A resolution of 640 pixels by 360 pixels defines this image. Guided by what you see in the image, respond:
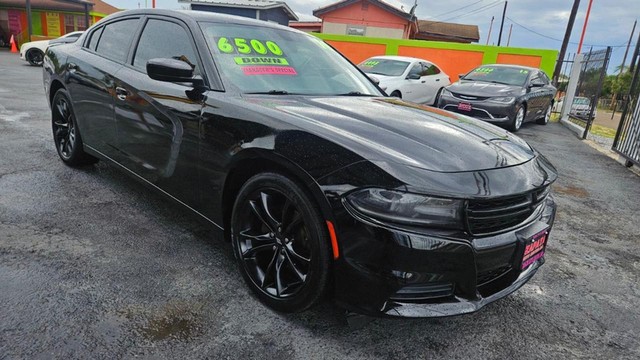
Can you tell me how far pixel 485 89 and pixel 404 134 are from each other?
25.0ft

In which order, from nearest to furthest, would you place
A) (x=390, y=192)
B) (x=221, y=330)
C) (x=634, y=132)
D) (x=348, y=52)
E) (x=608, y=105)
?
(x=390, y=192) → (x=221, y=330) → (x=634, y=132) → (x=348, y=52) → (x=608, y=105)

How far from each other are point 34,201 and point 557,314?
12.6ft

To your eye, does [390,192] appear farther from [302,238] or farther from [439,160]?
[302,238]

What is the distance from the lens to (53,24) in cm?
3017

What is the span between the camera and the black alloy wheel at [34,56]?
1595 centimetres

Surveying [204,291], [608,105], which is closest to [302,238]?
[204,291]

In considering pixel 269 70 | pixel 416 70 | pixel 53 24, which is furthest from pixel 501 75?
pixel 53 24

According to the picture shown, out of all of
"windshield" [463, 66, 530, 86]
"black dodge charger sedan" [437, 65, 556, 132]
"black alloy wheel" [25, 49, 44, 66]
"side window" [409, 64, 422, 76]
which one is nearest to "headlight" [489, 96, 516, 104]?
"black dodge charger sedan" [437, 65, 556, 132]

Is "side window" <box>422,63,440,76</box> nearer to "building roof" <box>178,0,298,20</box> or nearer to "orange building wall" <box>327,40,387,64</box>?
"orange building wall" <box>327,40,387,64</box>

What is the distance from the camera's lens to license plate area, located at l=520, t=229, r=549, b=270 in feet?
6.59

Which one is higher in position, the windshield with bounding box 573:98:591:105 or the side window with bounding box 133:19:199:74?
Result: the side window with bounding box 133:19:199:74

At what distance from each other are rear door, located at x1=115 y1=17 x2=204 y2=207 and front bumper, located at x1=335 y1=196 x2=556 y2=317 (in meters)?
1.20

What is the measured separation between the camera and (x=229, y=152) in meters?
2.30

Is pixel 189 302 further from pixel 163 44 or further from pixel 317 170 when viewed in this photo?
pixel 163 44
